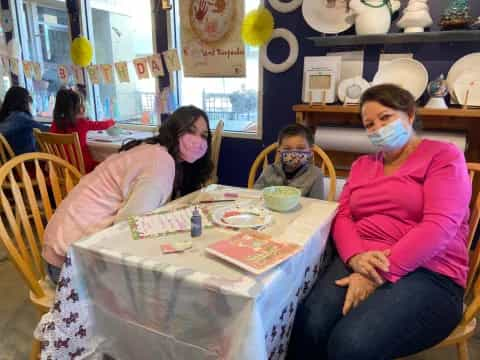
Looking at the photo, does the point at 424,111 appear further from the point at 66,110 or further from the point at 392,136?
the point at 66,110

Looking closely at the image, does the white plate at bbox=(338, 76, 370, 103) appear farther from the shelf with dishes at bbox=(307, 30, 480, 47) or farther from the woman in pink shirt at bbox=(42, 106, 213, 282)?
the woman in pink shirt at bbox=(42, 106, 213, 282)

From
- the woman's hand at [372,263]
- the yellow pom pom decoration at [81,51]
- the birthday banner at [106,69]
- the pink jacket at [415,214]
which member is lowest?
the woman's hand at [372,263]

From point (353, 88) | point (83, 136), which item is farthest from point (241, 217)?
point (83, 136)

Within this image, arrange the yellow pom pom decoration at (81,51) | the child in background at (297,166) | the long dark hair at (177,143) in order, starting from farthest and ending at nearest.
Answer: the yellow pom pom decoration at (81,51) < the child in background at (297,166) < the long dark hair at (177,143)

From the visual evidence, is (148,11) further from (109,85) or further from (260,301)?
(260,301)

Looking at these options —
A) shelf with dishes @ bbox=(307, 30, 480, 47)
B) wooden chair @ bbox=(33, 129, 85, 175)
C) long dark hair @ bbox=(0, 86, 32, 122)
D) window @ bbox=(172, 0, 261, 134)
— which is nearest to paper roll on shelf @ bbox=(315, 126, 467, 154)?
shelf with dishes @ bbox=(307, 30, 480, 47)

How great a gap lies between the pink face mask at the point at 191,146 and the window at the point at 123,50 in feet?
6.28

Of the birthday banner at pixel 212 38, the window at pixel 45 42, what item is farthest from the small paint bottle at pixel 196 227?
the window at pixel 45 42

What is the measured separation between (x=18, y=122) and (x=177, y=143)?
2.04 meters

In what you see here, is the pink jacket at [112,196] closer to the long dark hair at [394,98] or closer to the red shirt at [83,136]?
the long dark hair at [394,98]

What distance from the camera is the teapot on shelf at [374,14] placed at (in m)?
1.97

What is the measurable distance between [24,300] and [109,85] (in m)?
2.26

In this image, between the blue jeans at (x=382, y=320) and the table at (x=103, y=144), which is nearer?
the blue jeans at (x=382, y=320)

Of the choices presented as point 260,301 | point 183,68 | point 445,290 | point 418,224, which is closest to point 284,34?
point 183,68
